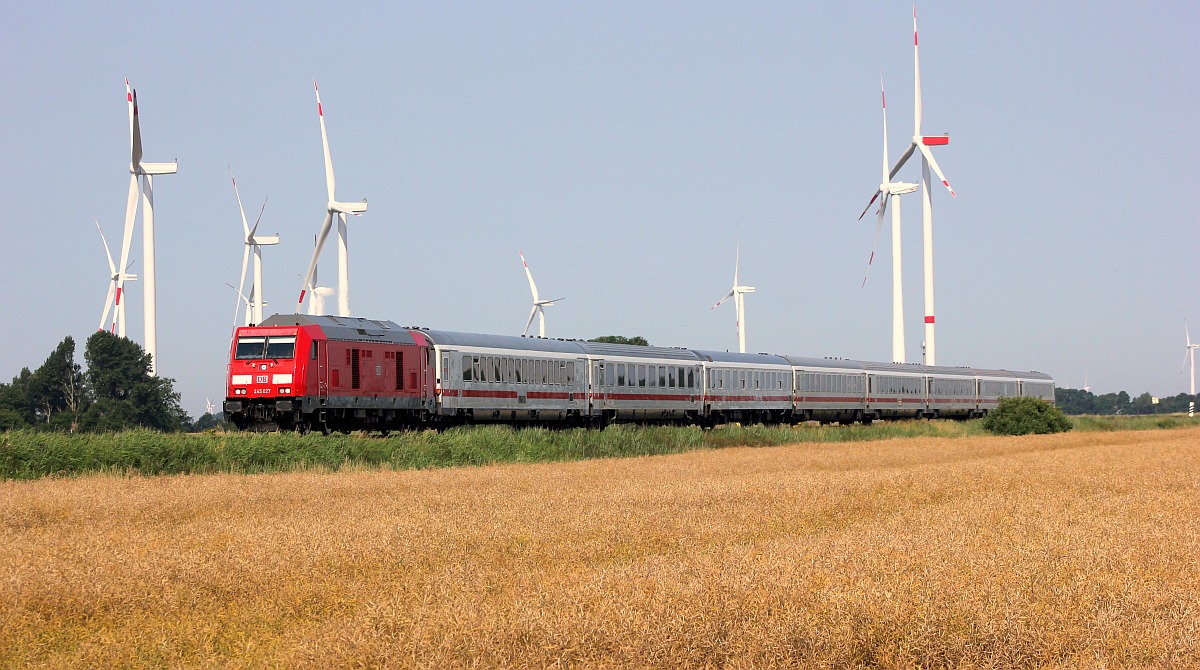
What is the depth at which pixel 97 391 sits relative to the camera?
9038 cm

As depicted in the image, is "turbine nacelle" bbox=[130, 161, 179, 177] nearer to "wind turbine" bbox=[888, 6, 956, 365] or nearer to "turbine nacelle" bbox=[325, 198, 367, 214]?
"turbine nacelle" bbox=[325, 198, 367, 214]

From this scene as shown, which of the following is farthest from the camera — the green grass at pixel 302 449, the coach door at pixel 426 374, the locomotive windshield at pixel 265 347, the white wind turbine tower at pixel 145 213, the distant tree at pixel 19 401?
the distant tree at pixel 19 401

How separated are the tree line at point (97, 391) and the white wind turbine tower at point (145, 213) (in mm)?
16690

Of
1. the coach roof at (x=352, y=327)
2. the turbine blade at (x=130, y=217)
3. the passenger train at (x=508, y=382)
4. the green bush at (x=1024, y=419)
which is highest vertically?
the turbine blade at (x=130, y=217)

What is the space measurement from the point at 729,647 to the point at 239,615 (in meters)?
5.03

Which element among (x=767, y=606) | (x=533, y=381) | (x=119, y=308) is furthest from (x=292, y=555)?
(x=119, y=308)

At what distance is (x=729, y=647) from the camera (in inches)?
360

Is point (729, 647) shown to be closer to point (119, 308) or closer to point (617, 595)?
point (617, 595)

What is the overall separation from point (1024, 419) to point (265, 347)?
46351 mm

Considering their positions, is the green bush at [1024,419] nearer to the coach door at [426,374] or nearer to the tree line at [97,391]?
the coach door at [426,374]

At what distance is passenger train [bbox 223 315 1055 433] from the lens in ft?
136

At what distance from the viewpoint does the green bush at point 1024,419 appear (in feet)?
232

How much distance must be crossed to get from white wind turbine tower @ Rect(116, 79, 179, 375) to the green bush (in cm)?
4752

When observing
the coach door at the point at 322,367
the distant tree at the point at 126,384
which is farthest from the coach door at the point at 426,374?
the distant tree at the point at 126,384
